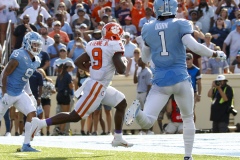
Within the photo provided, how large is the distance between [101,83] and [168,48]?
2.21 metres

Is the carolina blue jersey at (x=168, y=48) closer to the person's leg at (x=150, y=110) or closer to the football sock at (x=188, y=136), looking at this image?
the person's leg at (x=150, y=110)

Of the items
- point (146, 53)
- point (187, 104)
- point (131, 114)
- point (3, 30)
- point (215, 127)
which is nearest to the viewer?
point (131, 114)

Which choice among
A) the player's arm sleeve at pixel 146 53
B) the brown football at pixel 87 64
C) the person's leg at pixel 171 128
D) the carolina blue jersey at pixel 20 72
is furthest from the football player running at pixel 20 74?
the person's leg at pixel 171 128

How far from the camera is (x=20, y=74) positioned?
11.6 metres

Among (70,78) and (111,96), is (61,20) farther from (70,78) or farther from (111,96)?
(111,96)

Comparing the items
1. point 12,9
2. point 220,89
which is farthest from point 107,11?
point 220,89

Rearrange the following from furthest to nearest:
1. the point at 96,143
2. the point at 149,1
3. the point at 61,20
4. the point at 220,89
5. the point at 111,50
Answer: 1. the point at 149,1
2. the point at 61,20
3. the point at 220,89
4. the point at 96,143
5. the point at 111,50

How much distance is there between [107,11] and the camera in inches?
814

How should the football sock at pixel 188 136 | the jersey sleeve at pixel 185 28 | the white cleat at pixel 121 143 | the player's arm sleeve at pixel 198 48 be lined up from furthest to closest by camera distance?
the white cleat at pixel 121 143
the football sock at pixel 188 136
the jersey sleeve at pixel 185 28
the player's arm sleeve at pixel 198 48

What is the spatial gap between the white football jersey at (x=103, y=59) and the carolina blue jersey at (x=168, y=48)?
1987mm

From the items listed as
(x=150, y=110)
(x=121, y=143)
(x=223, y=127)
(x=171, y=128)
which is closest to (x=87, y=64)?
(x=121, y=143)

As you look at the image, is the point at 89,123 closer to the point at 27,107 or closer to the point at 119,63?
the point at 27,107

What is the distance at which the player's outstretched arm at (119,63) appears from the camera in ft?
35.0

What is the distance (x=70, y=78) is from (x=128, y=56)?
70.2 inches
